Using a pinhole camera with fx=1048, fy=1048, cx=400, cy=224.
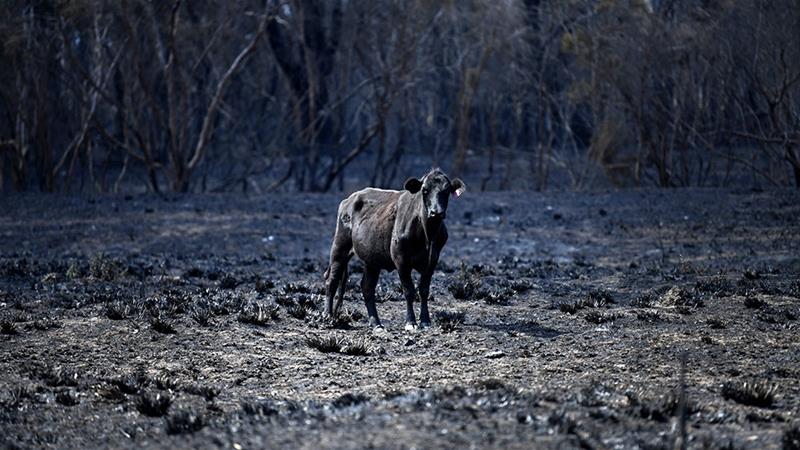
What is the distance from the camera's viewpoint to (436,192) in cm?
1112

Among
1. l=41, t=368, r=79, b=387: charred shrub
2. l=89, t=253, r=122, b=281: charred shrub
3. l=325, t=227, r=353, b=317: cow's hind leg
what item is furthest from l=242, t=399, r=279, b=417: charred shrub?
l=89, t=253, r=122, b=281: charred shrub

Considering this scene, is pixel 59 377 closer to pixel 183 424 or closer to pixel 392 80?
pixel 183 424

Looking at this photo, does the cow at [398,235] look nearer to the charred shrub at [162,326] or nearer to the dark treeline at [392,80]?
the charred shrub at [162,326]

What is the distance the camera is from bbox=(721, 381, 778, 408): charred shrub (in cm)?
838

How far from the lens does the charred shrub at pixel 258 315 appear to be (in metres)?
12.5

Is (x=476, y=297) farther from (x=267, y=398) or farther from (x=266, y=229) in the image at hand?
(x=266, y=229)

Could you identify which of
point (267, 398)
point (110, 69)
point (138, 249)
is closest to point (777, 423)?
point (267, 398)

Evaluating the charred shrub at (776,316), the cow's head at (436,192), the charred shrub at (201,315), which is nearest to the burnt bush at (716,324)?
the charred shrub at (776,316)

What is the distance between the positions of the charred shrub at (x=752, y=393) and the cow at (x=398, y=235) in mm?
3632

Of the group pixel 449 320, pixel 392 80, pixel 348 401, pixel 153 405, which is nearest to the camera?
pixel 348 401

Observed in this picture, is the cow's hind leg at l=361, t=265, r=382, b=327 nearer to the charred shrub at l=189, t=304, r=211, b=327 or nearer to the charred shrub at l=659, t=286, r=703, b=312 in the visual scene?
the charred shrub at l=189, t=304, r=211, b=327

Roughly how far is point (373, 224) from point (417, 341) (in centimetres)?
170

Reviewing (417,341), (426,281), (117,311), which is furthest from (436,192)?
(117,311)

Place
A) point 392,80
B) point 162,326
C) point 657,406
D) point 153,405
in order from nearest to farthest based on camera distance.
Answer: point 657,406 → point 153,405 → point 162,326 → point 392,80
